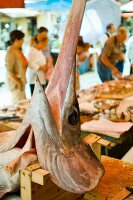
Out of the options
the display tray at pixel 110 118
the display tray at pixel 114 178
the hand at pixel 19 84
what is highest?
the display tray at pixel 114 178

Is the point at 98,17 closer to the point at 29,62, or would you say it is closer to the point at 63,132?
the point at 29,62

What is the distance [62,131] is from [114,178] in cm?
71

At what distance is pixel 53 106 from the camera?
5.44 ft

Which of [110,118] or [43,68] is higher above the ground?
[43,68]

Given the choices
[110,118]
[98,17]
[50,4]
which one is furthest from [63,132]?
[98,17]

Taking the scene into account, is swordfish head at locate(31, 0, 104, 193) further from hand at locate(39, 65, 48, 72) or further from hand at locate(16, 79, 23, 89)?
hand at locate(39, 65, 48, 72)

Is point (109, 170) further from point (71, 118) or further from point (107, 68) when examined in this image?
point (107, 68)

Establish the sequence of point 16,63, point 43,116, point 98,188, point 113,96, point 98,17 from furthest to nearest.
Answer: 1. point 98,17
2. point 16,63
3. point 113,96
4. point 98,188
5. point 43,116

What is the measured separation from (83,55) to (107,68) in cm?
126

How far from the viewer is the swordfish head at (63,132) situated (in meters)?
1.58

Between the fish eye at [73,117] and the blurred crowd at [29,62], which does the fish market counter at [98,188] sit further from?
the blurred crowd at [29,62]

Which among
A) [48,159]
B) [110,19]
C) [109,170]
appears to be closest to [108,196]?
[109,170]

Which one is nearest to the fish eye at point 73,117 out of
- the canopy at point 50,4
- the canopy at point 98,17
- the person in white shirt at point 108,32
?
the canopy at point 50,4

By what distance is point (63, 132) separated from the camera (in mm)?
1623
